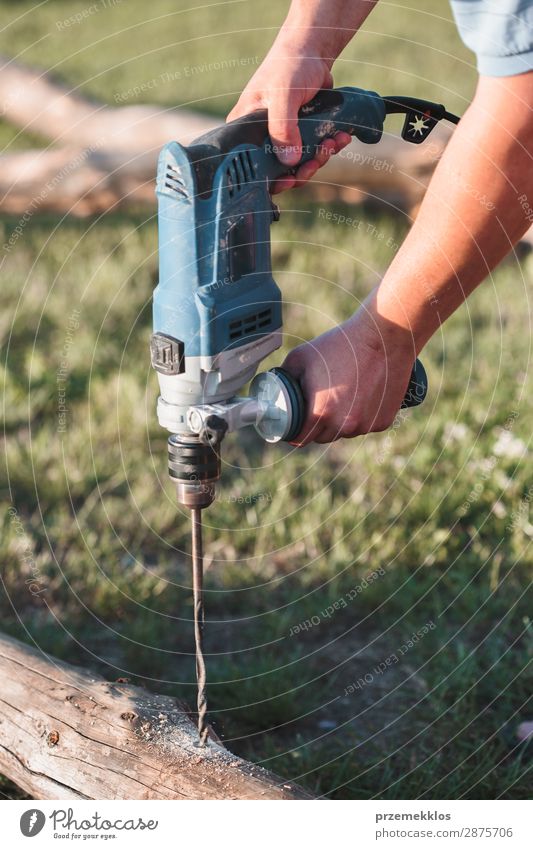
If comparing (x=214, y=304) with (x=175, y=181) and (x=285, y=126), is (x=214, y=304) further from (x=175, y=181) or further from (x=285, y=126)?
(x=285, y=126)

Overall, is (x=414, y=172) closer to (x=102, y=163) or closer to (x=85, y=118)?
(x=102, y=163)

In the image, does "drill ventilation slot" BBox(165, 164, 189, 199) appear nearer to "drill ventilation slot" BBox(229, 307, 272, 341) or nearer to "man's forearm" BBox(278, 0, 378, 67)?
"drill ventilation slot" BBox(229, 307, 272, 341)

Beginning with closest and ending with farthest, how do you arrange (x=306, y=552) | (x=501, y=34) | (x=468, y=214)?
1. (x=501, y=34)
2. (x=468, y=214)
3. (x=306, y=552)

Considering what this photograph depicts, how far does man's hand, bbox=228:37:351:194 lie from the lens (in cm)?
180

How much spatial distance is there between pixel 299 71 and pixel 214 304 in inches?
21.9

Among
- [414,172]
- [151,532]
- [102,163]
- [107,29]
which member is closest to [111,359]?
[151,532]

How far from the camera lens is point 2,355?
3717 millimetres

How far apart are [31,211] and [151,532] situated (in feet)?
7.97

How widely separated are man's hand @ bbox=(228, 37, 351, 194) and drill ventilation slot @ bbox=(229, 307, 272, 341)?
272 millimetres

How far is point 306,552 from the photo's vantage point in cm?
274

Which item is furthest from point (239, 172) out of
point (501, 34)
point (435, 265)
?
point (501, 34)

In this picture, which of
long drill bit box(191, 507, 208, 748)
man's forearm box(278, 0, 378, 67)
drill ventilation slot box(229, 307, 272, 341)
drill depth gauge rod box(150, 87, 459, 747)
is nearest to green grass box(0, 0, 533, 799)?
long drill bit box(191, 507, 208, 748)

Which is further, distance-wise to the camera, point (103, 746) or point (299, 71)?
point (299, 71)

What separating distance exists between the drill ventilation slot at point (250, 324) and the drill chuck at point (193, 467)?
0.20 meters
